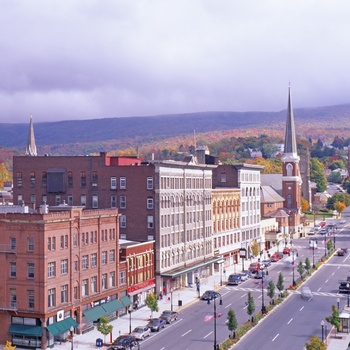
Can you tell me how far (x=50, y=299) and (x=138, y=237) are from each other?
90.5 ft

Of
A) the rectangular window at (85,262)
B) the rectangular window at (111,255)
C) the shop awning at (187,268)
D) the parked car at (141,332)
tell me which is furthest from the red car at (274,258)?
the parked car at (141,332)

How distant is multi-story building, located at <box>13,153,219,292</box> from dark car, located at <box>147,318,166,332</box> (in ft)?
59.7

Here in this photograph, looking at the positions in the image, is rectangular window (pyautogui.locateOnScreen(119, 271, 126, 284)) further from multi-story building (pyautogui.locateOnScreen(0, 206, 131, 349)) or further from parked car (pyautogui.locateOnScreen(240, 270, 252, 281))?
parked car (pyautogui.locateOnScreen(240, 270, 252, 281))

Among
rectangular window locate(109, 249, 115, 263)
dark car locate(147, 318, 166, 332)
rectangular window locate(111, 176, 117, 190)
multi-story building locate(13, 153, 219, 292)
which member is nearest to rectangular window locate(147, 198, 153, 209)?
multi-story building locate(13, 153, 219, 292)

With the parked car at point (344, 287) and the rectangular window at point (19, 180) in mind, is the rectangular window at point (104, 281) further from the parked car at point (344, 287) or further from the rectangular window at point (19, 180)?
the parked car at point (344, 287)

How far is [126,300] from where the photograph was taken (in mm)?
85625

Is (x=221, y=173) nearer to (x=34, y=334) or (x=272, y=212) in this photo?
(x=272, y=212)

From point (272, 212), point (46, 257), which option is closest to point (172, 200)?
point (46, 257)

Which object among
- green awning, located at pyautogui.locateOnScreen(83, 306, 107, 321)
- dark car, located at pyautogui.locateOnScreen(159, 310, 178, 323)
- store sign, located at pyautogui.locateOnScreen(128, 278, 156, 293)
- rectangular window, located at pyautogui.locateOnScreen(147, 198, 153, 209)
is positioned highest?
rectangular window, located at pyautogui.locateOnScreen(147, 198, 153, 209)

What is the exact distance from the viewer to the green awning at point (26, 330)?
6975cm

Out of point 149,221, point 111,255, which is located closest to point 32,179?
point 149,221

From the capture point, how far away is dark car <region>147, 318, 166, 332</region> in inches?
3002

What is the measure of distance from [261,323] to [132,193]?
2631 centimetres

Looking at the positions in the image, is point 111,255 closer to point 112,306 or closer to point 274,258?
point 112,306
